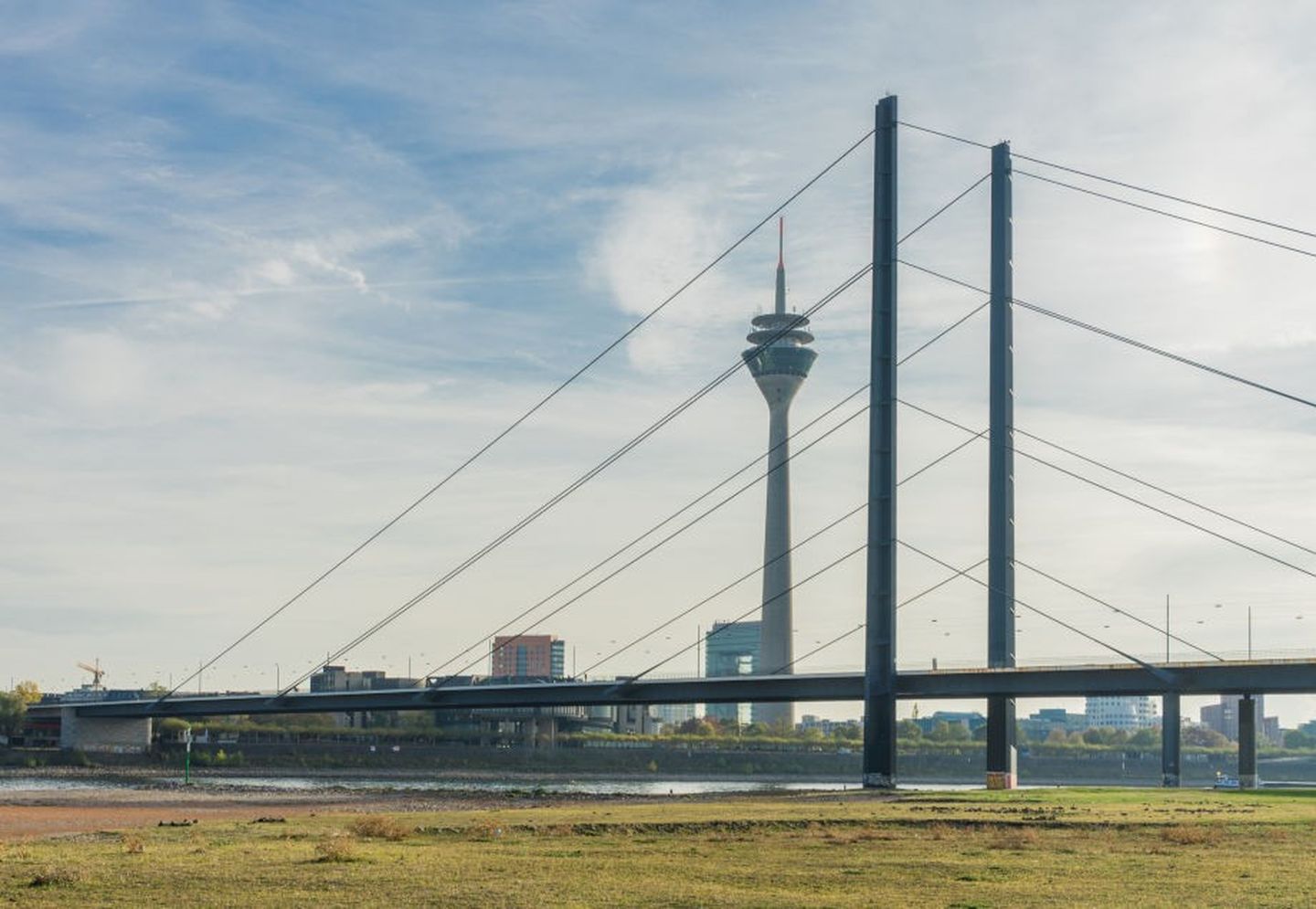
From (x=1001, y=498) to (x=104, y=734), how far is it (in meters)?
114

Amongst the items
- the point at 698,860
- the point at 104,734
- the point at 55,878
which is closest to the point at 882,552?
the point at 698,860

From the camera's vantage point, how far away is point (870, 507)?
3622 inches

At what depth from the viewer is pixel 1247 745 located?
109m

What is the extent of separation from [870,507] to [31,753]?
109499mm

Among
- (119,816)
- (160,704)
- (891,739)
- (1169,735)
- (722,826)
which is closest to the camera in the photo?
(722,826)

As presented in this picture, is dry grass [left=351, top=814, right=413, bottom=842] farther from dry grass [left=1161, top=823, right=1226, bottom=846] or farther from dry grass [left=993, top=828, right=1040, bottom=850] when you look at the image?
dry grass [left=1161, top=823, right=1226, bottom=846]

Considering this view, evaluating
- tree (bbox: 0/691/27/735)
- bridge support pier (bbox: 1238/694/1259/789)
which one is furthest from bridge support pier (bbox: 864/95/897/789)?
tree (bbox: 0/691/27/735)

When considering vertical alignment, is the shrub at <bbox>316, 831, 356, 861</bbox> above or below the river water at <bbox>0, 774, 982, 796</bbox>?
above

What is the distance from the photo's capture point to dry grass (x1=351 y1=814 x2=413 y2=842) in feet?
145

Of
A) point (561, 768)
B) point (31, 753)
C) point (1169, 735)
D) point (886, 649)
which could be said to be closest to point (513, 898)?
point (886, 649)

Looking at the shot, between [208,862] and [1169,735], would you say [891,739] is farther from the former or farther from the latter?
[208,862]

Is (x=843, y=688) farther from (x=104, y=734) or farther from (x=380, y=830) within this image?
(x=104, y=734)

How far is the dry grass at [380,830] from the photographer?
44344 mm

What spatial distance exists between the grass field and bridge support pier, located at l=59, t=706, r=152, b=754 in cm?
12509
